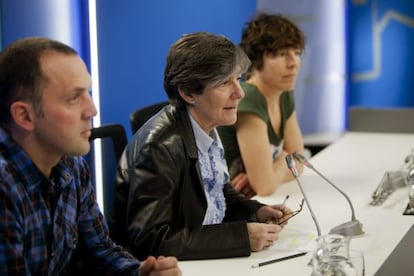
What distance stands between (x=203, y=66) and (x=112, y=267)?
0.70 metres

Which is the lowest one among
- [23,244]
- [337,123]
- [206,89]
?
[337,123]

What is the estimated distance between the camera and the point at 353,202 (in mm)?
2828

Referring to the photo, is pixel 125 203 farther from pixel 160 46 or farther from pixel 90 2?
pixel 160 46

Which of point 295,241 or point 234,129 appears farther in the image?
point 234,129

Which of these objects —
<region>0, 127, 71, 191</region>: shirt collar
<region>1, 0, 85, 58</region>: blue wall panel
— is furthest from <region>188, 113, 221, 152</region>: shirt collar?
<region>1, 0, 85, 58</region>: blue wall panel

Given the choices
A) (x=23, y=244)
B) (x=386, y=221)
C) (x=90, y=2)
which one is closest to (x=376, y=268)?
(x=386, y=221)

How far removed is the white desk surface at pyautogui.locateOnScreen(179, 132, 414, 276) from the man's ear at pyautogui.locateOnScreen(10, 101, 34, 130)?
0.60 m

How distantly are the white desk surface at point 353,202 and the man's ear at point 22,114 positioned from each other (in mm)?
602

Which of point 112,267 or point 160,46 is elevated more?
point 160,46

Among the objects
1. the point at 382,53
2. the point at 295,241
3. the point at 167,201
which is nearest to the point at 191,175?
the point at 167,201

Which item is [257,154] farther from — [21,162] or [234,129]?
[21,162]

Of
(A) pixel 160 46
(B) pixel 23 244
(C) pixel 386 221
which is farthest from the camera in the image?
(A) pixel 160 46

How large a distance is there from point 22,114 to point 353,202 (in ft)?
4.68

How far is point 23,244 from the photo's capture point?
1.75 m
